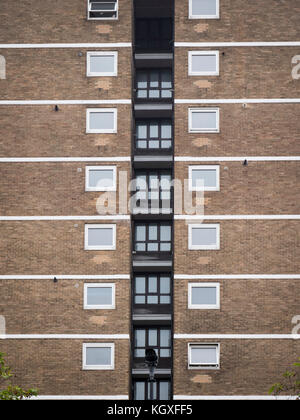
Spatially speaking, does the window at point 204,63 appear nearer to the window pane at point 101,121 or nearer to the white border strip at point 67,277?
the window pane at point 101,121

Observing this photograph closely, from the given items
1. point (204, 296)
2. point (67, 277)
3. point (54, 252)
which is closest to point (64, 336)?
point (67, 277)

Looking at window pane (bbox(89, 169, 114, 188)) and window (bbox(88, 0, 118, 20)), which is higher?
window (bbox(88, 0, 118, 20))

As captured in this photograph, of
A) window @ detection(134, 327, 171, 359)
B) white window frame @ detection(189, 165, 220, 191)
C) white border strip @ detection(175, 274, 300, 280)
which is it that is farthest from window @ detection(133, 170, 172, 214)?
window @ detection(134, 327, 171, 359)

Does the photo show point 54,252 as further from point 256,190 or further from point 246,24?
point 246,24

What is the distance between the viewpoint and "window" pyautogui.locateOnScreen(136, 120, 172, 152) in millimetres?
34031

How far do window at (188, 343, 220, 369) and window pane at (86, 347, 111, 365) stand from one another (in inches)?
126

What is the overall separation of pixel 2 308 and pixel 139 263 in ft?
18.9

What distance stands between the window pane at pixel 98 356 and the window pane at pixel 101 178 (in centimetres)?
660

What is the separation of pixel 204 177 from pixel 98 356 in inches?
329

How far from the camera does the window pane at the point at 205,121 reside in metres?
32.5

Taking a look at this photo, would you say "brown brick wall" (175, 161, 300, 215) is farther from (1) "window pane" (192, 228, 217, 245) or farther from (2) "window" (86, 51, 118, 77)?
(2) "window" (86, 51, 118, 77)

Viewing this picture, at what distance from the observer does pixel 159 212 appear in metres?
32.3
